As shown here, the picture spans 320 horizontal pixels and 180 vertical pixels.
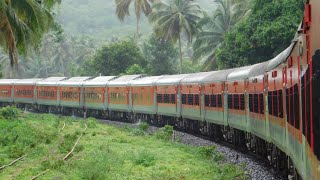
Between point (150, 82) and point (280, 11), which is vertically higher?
point (280, 11)

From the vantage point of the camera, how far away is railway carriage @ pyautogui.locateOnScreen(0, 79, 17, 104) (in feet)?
172

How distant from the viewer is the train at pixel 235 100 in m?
5.19

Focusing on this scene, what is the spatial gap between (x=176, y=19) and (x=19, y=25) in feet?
121

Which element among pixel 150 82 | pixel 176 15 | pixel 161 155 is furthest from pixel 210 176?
pixel 176 15

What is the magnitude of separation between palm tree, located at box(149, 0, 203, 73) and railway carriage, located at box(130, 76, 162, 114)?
19.4m

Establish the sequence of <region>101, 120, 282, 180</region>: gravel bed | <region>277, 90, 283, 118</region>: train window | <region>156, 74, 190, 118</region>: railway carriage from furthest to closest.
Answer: <region>156, 74, 190, 118</region>: railway carriage, <region>101, 120, 282, 180</region>: gravel bed, <region>277, 90, 283, 118</region>: train window

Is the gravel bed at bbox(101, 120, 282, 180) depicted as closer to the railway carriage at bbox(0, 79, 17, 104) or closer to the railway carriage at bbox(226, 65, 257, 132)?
the railway carriage at bbox(226, 65, 257, 132)

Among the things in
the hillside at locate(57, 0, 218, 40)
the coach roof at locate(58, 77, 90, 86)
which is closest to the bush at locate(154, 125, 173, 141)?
the coach roof at locate(58, 77, 90, 86)

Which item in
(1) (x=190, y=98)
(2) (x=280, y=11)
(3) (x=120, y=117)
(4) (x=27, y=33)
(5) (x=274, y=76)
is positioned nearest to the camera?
(5) (x=274, y=76)

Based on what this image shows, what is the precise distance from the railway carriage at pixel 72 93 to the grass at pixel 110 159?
60.6ft

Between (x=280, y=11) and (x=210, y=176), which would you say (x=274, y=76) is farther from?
(x=280, y=11)

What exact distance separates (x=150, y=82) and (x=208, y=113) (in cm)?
950

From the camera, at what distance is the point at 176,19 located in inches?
2126

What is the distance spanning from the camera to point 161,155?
57.1ft
